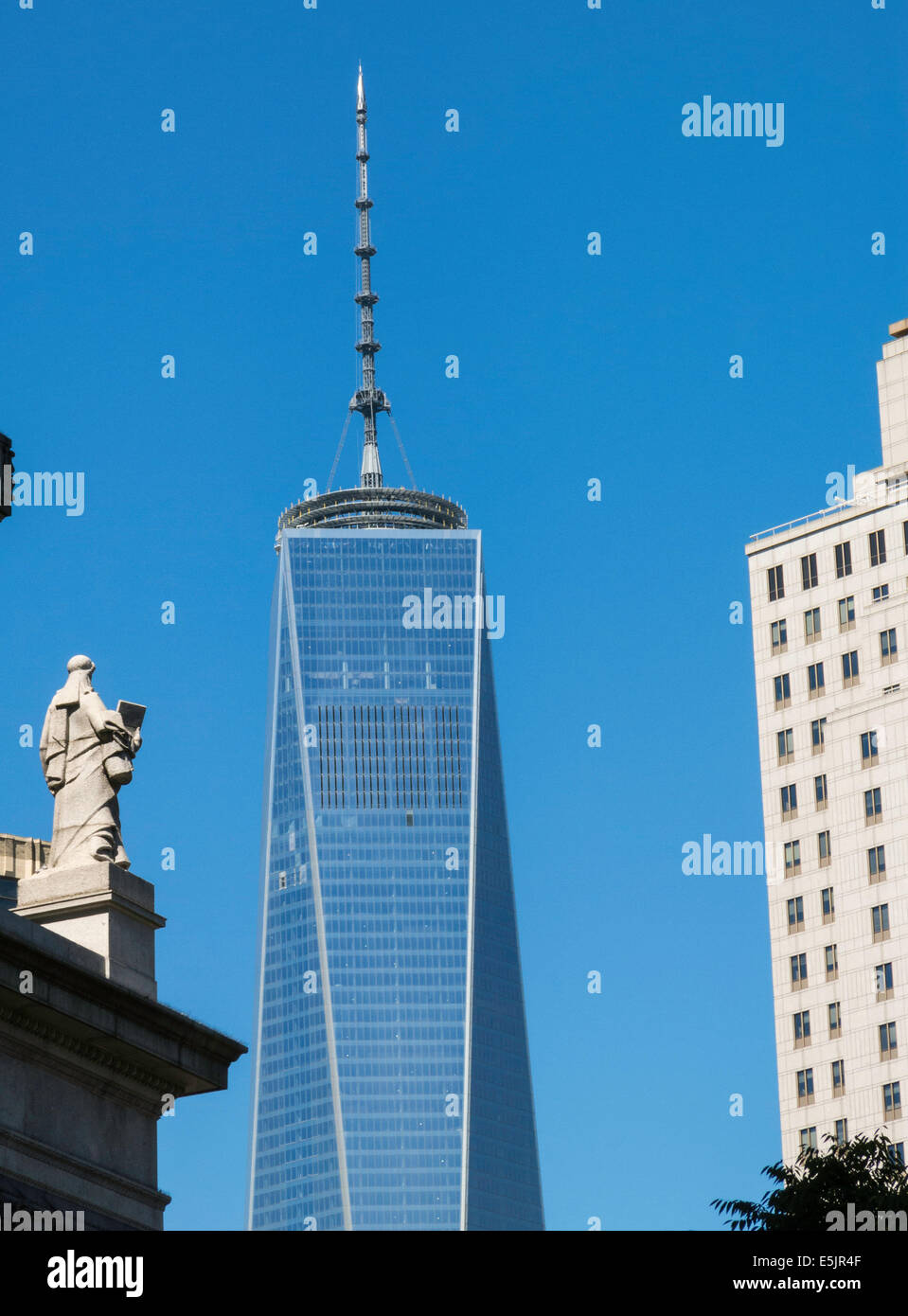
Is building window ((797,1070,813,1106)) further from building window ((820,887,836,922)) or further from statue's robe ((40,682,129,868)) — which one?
statue's robe ((40,682,129,868))

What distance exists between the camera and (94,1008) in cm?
3588

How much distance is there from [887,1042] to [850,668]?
20450 millimetres

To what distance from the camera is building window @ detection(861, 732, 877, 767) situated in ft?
424

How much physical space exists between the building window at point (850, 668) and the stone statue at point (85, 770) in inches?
3832

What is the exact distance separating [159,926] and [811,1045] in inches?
3649

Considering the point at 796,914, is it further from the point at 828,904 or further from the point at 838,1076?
the point at 838,1076

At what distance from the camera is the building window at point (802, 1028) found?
128 m

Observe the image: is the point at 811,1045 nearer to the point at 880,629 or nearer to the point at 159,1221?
the point at 880,629

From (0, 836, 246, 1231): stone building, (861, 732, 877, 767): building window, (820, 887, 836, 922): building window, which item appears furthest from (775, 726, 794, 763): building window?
(0, 836, 246, 1231): stone building

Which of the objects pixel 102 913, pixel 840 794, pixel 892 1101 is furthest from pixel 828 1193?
pixel 840 794

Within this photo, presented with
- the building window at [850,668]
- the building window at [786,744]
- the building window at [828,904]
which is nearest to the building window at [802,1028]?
the building window at [828,904]

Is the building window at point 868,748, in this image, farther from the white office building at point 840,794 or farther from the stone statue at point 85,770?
the stone statue at point 85,770

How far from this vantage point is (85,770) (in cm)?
3869
